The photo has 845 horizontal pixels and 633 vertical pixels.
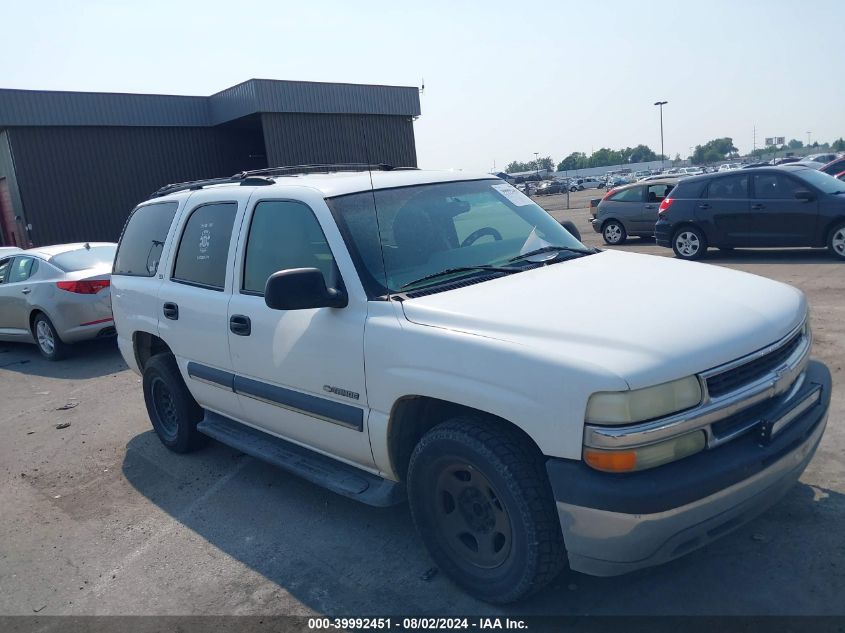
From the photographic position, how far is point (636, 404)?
2586 millimetres

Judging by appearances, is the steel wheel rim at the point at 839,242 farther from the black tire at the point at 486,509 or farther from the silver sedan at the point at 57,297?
the silver sedan at the point at 57,297

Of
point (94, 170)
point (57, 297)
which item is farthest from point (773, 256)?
point (94, 170)

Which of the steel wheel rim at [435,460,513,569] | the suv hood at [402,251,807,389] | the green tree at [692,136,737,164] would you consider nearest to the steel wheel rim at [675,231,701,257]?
the suv hood at [402,251,807,389]

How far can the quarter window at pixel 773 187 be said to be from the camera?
11.6 m

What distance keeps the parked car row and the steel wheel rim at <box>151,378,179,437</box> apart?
1024cm

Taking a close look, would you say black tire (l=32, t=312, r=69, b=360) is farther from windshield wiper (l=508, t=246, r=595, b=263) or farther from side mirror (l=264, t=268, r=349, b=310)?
windshield wiper (l=508, t=246, r=595, b=263)

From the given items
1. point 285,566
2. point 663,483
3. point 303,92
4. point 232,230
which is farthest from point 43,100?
point 663,483

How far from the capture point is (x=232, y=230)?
4.46 m

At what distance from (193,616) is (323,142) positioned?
21293 millimetres

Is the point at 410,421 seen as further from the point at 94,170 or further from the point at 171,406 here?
the point at 94,170

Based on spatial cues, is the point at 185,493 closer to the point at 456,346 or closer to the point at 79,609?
the point at 79,609

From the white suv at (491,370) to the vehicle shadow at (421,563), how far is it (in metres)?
0.29

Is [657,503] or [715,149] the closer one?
[657,503]

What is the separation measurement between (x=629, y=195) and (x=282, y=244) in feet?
45.5
